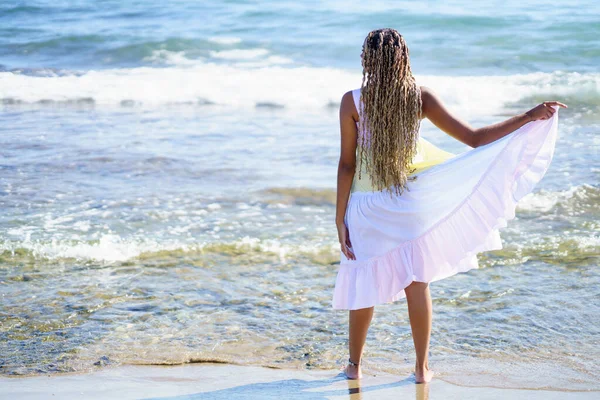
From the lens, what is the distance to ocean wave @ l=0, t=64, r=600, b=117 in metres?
13.6

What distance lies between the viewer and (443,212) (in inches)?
144

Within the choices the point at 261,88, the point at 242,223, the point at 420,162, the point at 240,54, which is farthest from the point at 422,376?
the point at 240,54

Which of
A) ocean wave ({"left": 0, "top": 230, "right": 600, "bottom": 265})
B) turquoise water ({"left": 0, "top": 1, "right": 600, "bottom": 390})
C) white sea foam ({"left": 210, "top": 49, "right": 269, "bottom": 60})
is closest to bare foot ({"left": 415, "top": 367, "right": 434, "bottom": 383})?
turquoise water ({"left": 0, "top": 1, "right": 600, "bottom": 390})

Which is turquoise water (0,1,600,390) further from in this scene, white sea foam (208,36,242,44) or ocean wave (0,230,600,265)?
white sea foam (208,36,242,44)

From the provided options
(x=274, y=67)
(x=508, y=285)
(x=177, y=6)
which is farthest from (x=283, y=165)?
(x=177, y=6)

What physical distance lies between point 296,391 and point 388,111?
147 cm

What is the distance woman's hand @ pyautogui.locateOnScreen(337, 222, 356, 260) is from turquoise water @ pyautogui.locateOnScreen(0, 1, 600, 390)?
31.3 inches

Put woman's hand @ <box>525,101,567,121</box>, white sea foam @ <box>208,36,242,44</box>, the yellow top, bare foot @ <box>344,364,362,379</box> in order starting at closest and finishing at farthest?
woman's hand @ <box>525,101,567,121</box>
the yellow top
bare foot @ <box>344,364,362,379</box>
white sea foam @ <box>208,36,242,44</box>

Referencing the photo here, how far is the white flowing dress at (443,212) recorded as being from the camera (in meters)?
3.61

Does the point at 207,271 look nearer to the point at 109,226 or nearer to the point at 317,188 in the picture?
the point at 109,226

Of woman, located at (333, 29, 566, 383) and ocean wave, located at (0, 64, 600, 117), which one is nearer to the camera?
woman, located at (333, 29, 566, 383)

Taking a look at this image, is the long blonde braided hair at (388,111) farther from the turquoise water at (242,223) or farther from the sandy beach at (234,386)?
the turquoise water at (242,223)

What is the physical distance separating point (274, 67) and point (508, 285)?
12.5m

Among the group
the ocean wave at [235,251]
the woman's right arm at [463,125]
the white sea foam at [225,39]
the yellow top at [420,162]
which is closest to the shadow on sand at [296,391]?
the yellow top at [420,162]
